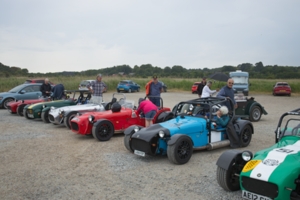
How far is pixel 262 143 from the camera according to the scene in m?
9.02

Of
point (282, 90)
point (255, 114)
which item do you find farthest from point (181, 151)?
point (282, 90)

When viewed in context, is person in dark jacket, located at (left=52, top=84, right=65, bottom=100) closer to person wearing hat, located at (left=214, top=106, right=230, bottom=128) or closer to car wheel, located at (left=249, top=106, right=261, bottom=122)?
car wheel, located at (left=249, top=106, right=261, bottom=122)

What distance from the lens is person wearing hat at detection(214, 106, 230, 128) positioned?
7.92 m

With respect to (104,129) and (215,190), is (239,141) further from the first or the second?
(104,129)

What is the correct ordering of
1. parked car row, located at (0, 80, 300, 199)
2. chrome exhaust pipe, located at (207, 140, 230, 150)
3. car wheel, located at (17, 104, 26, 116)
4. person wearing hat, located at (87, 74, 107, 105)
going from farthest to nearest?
car wheel, located at (17, 104, 26, 116) < person wearing hat, located at (87, 74, 107, 105) < chrome exhaust pipe, located at (207, 140, 230, 150) < parked car row, located at (0, 80, 300, 199)

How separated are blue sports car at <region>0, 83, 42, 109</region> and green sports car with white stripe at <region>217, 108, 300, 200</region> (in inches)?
566

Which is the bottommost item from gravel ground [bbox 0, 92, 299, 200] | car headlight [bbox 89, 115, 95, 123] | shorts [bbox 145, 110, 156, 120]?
gravel ground [bbox 0, 92, 299, 200]

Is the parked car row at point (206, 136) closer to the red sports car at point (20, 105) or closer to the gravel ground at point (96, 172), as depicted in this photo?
the gravel ground at point (96, 172)

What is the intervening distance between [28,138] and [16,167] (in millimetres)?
3328

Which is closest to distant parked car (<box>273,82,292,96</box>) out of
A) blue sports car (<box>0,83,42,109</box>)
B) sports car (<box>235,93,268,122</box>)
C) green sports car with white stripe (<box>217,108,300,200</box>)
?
sports car (<box>235,93,268,122</box>)

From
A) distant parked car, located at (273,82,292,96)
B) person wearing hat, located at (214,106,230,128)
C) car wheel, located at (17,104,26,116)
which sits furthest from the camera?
distant parked car, located at (273,82,292,96)

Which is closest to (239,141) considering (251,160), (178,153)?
(178,153)

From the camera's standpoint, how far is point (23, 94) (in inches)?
688

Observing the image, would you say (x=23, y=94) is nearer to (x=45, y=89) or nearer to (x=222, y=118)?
(x=45, y=89)
